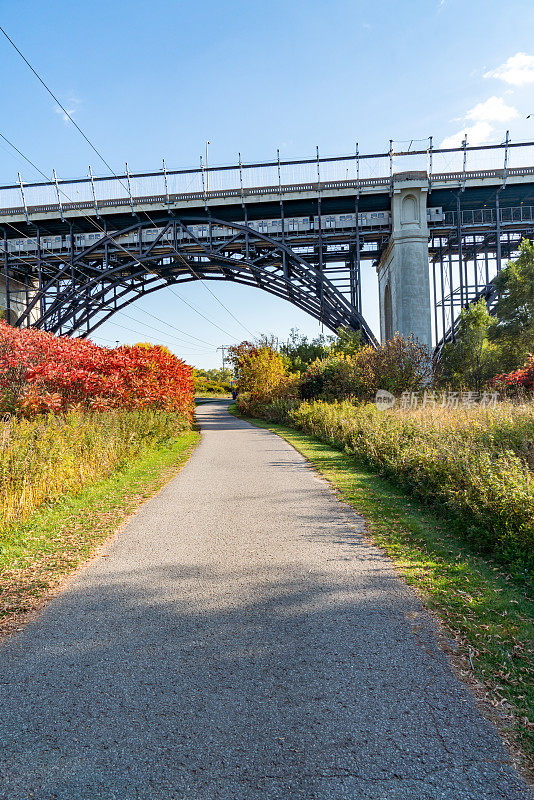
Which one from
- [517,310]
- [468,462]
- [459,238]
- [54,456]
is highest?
[459,238]

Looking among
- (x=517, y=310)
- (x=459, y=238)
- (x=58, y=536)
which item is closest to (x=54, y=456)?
(x=58, y=536)

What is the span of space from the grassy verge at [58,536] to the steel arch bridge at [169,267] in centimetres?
2587

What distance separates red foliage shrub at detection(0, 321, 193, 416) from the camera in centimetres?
1101

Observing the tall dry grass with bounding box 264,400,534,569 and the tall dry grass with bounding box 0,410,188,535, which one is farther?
the tall dry grass with bounding box 0,410,188,535

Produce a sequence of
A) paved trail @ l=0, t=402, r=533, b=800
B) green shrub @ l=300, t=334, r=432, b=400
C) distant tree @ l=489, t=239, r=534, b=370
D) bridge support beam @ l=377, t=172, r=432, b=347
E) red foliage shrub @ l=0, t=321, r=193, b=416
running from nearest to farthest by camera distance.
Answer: paved trail @ l=0, t=402, r=533, b=800 → red foliage shrub @ l=0, t=321, r=193, b=416 → green shrub @ l=300, t=334, r=432, b=400 → distant tree @ l=489, t=239, r=534, b=370 → bridge support beam @ l=377, t=172, r=432, b=347

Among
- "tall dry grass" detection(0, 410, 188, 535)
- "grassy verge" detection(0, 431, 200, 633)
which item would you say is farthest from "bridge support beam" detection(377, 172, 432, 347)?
"grassy verge" detection(0, 431, 200, 633)

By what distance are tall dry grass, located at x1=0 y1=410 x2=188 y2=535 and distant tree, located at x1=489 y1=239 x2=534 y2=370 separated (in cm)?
2308

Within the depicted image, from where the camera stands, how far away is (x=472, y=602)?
3.75 m

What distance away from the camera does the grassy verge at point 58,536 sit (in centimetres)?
410

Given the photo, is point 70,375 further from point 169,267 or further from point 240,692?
point 169,267

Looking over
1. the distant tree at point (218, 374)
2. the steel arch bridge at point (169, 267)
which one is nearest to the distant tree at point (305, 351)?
the steel arch bridge at point (169, 267)

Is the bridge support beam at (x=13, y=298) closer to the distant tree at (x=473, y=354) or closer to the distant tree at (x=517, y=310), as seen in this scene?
the distant tree at (x=473, y=354)

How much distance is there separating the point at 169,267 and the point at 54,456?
3104 cm

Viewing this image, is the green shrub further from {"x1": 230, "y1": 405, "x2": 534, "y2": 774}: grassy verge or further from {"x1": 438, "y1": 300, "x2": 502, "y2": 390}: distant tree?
{"x1": 230, "y1": 405, "x2": 534, "y2": 774}: grassy verge
